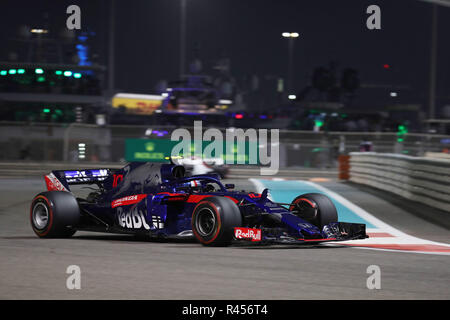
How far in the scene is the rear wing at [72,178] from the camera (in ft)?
38.8

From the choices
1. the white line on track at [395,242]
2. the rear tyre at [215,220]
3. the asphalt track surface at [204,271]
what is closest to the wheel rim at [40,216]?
the asphalt track surface at [204,271]

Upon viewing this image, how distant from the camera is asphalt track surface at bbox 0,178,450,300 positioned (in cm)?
648

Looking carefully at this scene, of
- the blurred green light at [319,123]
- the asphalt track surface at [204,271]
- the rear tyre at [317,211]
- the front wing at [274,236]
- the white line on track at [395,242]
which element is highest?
the blurred green light at [319,123]

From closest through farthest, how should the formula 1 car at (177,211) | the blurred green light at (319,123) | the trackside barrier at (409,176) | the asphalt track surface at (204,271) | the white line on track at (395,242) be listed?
the asphalt track surface at (204,271) < the formula 1 car at (177,211) < the white line on track at (395,242) < the trackside barrier at (409,176) < the blurred green light at (319,123)

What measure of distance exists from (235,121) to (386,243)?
189 ft

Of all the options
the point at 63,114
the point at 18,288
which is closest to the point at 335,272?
the point at 18,288

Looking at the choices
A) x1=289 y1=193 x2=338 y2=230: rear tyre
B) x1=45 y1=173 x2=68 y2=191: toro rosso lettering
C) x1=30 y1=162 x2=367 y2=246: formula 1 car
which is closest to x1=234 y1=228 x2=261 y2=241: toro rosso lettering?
x1=30 y1=162 x2=367 y2=246: formula 1 car

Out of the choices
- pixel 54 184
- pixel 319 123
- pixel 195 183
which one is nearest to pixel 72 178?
pixel 54 184

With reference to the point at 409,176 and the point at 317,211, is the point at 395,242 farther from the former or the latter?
the point at 409,176

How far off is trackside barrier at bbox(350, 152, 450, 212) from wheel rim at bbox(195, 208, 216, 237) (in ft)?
22.8

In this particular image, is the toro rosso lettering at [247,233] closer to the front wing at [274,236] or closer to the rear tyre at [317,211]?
the front wing at [274,236]

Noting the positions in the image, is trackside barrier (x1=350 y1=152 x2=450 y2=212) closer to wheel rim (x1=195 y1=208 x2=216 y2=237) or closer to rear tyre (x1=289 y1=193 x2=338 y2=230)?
rear tyre (x1=289 y1=193 x2=338 y2=230)

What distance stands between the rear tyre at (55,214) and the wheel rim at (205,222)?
2162 millimetres

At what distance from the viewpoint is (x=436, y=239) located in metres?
12.0
